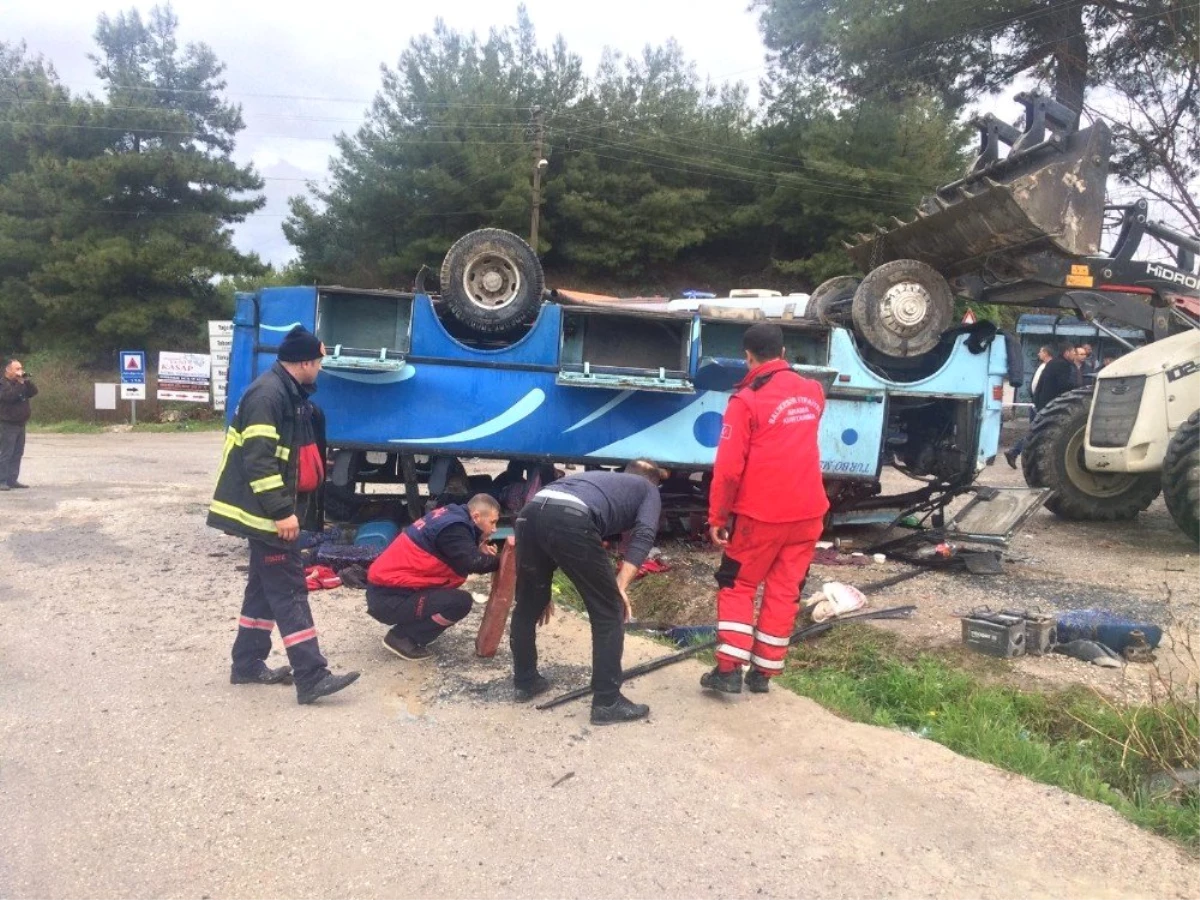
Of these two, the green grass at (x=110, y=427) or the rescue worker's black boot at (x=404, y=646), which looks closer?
the rescue worker's black boot at (x=404, y=646)

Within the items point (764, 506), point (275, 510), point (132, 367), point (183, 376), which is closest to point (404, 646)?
point (275, 510)

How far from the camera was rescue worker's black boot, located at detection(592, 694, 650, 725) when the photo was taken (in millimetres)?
4316

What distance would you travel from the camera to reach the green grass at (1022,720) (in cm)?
377

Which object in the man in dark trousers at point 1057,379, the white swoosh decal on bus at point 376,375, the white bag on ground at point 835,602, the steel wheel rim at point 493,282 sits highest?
the steel wheel rim at point 493,282

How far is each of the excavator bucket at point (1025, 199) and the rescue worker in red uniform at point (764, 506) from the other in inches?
151

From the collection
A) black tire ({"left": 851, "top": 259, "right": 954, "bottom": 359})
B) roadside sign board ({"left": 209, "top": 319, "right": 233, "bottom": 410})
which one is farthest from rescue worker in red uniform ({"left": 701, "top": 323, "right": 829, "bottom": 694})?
roadside sign board ({"left": 209, "top": 319, "right": 233, "bottom": 410})

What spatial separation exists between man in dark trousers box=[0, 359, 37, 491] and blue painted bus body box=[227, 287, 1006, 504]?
5932mm

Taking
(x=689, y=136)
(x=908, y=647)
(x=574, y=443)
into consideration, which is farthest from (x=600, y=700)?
(x=689, y=136)

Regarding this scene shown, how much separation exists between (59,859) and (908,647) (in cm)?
419

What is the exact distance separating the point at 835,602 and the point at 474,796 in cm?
307

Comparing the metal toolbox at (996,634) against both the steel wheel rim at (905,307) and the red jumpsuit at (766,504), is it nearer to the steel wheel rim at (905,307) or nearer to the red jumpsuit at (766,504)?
the red jumpsuit at (766,504)

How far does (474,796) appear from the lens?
3.62 metres

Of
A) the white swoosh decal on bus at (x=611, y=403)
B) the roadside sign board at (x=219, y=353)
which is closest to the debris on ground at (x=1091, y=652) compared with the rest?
the white swoosh decal on bus at (x=611, y=403)

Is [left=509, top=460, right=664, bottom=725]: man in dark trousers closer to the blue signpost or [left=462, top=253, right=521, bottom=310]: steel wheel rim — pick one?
[left=462, top=253, right=521, bottom=310]: steel wheel rim
